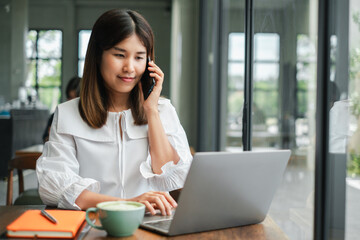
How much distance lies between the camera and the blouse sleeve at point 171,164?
4.61 ft

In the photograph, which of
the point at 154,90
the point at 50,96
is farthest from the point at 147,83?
the point at 50,96

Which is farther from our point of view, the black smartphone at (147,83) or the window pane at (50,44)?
the window pane at (50,44)

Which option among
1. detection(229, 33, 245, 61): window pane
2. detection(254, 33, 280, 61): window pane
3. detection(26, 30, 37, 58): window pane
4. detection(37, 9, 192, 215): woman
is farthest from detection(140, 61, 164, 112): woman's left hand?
detection(26, 30, 37, 58): window pane

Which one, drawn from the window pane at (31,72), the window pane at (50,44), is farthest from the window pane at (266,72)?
the window pane at (50,44)

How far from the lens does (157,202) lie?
1.14m

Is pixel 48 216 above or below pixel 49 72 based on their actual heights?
below

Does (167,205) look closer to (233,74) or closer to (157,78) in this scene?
(157,78)

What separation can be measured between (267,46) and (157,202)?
1.67 metres

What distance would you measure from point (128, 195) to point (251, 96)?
3.69 feet

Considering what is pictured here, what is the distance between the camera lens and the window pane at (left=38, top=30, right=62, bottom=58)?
1105cm

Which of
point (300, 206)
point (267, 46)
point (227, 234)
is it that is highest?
point (267, 46)

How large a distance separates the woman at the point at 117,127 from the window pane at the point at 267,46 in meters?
1.09

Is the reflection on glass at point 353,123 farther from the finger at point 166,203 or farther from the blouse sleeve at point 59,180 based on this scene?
the blouse sleeve at point 59,180

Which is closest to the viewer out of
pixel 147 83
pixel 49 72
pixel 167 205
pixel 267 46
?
pixel 167 205
